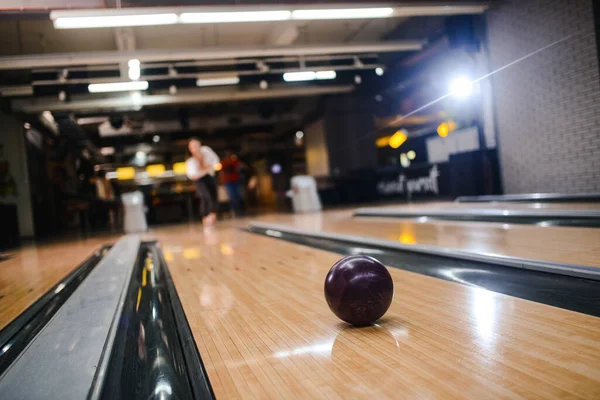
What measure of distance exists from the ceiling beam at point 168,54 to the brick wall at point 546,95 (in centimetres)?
214

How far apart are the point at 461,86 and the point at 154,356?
25.8ft

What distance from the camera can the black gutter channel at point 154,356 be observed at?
3.97 feet

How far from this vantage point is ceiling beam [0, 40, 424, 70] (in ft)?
22.7

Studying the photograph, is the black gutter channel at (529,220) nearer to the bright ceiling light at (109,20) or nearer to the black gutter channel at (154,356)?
the black gutter channel at (154,356)

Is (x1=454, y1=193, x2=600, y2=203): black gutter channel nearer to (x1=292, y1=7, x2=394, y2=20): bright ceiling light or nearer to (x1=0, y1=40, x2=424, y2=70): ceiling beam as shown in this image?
(x1=292, y1=7, x2=394, y2=20): bright ceiling light

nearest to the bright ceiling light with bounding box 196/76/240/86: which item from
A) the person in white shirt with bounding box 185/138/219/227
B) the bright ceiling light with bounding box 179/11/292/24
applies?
the person in white shirt with bounding box 185/138/219/227

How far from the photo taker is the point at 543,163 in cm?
606

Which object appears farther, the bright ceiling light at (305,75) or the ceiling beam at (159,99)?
the ceiling beam at (159,99)

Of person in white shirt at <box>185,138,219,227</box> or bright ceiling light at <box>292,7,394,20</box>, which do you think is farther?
person in white shirt at <box>185,138,219,227</box>

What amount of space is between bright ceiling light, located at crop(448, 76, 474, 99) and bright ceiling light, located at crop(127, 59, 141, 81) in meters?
5.05

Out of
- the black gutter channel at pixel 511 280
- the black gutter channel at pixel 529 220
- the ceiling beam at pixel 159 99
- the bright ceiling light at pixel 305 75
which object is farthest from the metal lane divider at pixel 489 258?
the ceiling beam at pixel 159 99

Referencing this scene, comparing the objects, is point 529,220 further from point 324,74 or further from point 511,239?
point 324,74

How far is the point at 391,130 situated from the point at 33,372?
12884 mm

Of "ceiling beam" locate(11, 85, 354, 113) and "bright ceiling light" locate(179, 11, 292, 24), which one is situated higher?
"ceiling beam" locate(11, 85, 354, 113)
